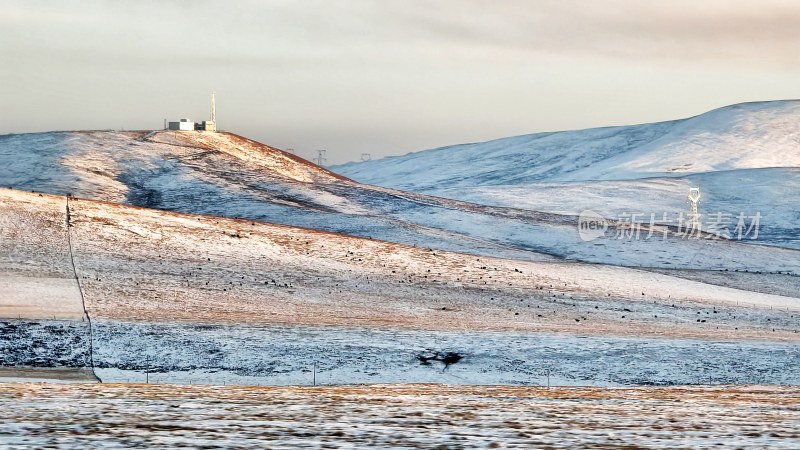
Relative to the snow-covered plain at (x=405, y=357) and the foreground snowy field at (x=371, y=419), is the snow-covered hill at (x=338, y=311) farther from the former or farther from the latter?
the foreground snowy field at (x=371, y=419)

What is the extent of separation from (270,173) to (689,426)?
113m

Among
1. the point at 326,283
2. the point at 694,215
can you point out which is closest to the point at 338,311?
the point at 326,283

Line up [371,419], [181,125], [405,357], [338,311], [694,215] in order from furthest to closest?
[181,125]
[694,215]
[338,311]
[405,357]
[371,419]

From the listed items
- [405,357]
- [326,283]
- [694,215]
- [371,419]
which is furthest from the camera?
[694,215]

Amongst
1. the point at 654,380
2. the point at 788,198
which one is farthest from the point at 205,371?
the point at 788,198

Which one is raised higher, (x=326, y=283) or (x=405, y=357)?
(x=326, y=283)

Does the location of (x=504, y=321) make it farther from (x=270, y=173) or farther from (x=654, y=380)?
(x=270, y=173)

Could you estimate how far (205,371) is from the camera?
121 feet

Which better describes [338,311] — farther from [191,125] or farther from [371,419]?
[191,125]

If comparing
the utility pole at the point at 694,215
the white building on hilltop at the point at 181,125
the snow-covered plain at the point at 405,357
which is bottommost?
the snow-covered plain at the point at 405,357

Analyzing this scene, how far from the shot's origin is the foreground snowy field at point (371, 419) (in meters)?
14.7

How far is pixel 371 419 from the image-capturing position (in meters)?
17.1

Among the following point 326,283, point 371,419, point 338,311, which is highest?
point 371,419

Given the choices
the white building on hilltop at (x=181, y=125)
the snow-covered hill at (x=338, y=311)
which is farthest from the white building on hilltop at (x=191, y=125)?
the snow-covered hill at (x=338, y=311)
